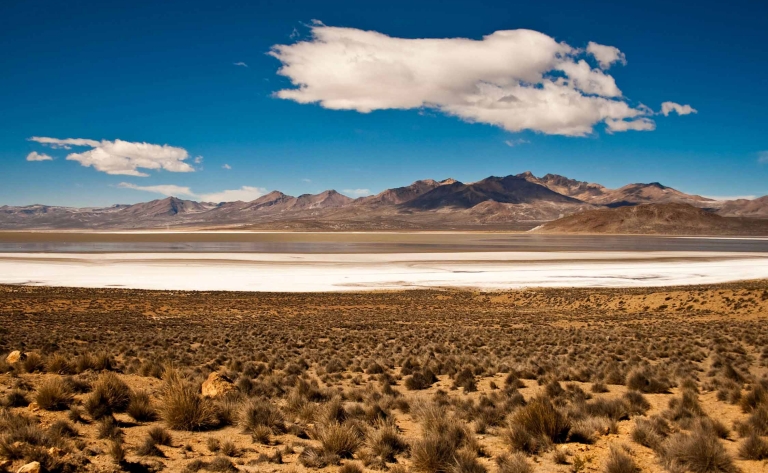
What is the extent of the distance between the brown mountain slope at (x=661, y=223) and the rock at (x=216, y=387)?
181 meters

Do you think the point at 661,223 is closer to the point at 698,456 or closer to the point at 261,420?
the point at 698,456

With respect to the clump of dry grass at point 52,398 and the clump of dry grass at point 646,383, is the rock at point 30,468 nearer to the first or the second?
the clump of dry grass at point 52,398

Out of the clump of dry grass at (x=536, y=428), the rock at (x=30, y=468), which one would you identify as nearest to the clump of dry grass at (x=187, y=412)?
the rock at (x=30, y=468)

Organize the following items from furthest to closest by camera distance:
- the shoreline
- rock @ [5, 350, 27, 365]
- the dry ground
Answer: the shoreline
rock @ [5, 350, 27, 365]
the dry ground

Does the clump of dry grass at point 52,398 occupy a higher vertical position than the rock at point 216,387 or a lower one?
higher

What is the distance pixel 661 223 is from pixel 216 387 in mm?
198407

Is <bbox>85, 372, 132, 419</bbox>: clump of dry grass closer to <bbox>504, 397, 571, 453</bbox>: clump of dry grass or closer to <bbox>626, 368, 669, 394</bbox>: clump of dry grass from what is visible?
<bbox>504, 397, 571, 453</bbox>: clump of dry grass

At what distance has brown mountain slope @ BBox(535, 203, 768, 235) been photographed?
6673 inches

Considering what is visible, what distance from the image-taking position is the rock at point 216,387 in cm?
925

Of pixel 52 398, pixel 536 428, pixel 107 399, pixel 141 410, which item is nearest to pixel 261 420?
pixel 141 410

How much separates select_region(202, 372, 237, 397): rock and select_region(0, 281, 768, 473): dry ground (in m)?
0.23

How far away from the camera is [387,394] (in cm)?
1023

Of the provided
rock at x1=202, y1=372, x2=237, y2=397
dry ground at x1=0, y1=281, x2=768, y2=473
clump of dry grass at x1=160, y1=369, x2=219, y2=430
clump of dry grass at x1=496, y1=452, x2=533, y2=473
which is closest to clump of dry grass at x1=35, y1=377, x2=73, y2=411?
dry ground at x1=0, y1=281, x2=768, y2=473

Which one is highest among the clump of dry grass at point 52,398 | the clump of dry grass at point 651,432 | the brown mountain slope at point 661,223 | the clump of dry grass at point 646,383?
the brown mountain slope at point 661,223
